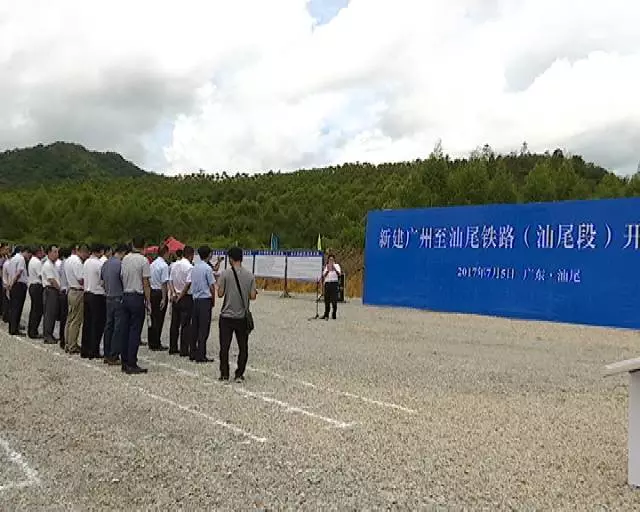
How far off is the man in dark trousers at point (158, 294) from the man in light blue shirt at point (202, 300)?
955mm

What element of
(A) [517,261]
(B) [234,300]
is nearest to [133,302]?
(B) [234,300]

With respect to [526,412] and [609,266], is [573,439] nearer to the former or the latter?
[526,412]

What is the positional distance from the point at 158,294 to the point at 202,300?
1.29 m

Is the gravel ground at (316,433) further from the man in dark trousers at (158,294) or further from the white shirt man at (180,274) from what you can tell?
the white shirt man at (180,274)

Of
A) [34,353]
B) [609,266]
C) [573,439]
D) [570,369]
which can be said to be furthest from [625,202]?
[34,353]

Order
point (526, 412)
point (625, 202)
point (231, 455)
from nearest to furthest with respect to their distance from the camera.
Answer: point (231, 455) → point (526, 412) → point (625, 202)

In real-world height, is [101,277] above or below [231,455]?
above

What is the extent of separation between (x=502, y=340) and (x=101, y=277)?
804 cm

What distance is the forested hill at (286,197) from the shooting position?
26531 mm

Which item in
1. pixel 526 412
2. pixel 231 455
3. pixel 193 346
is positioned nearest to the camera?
pixel 231 455

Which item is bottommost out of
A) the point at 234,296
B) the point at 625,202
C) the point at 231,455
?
the point at 231,455

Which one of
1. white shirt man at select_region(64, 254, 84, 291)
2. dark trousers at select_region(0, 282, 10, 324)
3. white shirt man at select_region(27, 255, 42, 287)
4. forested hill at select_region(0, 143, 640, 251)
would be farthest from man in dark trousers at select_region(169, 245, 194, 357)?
forested hill at select_region(0, 143, 640, 251)

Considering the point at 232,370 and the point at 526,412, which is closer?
the point at 526,412

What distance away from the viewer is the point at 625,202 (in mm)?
11828
